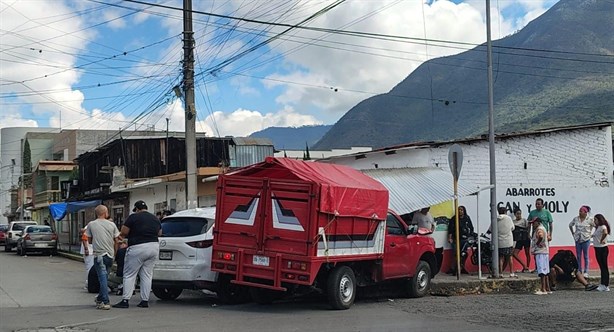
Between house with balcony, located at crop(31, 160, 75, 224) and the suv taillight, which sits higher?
house with balcony, located at crop(31, 160, 75, 224)

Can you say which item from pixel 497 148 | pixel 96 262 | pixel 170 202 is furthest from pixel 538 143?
pixel 170 202

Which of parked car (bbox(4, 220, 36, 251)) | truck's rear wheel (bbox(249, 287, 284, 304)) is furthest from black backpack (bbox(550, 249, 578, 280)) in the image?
parked car (bbox(4, 220, 36, 251))

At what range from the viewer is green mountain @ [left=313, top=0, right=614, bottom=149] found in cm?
6310

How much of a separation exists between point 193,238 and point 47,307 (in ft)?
9.15

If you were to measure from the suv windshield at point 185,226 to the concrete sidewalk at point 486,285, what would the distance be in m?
5.11

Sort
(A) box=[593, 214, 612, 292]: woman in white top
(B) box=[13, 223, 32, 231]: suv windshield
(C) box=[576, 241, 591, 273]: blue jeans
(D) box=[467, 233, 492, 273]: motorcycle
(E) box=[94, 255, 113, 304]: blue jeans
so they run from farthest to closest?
(B) box=[13, 223, 32, 231]: suv windshield → (D) box=[467, 233, 492, 273]: motorcycle → (C) box=[576, 241, 591, 273]: blue jeans → (A) box=[593, 214, 612, 292]: woman in white top → (E) box=[94, 255, 113, 304]: blue jeans

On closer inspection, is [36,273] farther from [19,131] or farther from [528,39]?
[528,39]

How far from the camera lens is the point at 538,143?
18422mm

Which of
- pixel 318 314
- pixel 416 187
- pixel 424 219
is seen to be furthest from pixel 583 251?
pixel 318 314

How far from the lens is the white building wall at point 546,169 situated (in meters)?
17.9

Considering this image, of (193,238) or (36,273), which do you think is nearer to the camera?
(193,238)

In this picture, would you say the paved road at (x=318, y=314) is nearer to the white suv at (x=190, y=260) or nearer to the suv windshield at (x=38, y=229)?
the white suv at (x=190, y=260)

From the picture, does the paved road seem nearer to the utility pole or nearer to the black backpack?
the black backpack

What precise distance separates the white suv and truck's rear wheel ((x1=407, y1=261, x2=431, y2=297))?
325 cm
